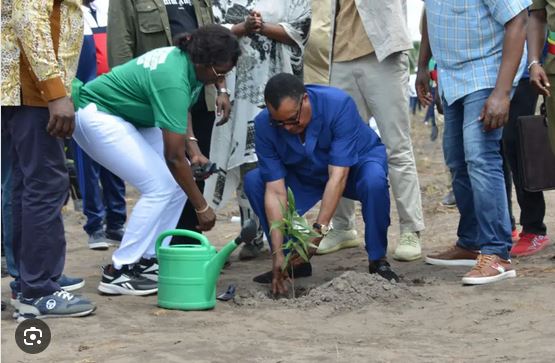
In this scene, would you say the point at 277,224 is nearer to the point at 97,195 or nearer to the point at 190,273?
the point at 190,273

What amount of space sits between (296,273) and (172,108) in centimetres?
134

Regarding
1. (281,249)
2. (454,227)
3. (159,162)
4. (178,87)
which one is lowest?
(454,227)

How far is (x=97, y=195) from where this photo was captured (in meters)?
7.11

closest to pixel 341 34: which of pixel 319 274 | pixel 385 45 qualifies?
pixel 385 45

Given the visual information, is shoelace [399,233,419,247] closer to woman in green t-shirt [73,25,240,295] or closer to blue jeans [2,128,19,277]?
woman in green t-shirt [73,25,240,295]

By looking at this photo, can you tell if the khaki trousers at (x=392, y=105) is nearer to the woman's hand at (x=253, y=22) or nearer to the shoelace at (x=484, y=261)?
the woman's hand at (x=253, y=22)

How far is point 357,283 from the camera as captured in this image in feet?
16.5

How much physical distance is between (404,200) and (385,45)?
953 millimetres

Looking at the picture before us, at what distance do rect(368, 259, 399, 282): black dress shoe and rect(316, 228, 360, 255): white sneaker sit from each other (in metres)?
1.06

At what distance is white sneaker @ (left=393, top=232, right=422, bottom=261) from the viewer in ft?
19.9

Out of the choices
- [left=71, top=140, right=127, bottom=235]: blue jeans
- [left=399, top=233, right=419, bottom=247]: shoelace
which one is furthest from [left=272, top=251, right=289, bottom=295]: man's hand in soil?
[left=71, top=140, right=127, bottom=235]: blue jeans

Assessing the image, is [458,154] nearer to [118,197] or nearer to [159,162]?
[159,162]

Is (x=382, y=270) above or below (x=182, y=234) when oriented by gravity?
below

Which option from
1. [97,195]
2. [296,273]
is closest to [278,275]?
[296,273]
